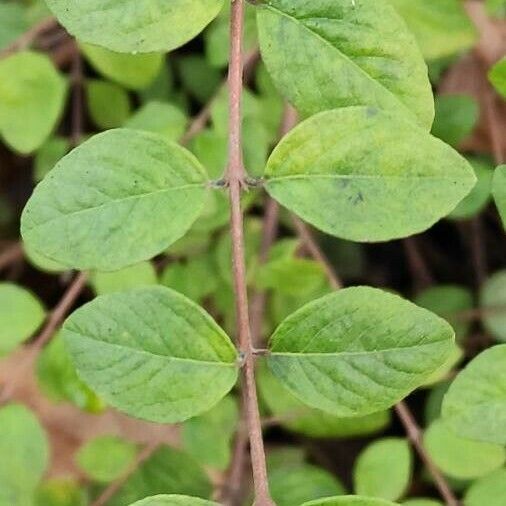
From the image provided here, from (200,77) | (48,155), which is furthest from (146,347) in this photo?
(200,77)

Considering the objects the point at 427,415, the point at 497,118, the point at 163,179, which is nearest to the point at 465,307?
the point at 427,415

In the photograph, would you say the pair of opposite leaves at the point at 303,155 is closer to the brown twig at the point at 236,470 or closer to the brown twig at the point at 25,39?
the brown twig at the point at 236,470

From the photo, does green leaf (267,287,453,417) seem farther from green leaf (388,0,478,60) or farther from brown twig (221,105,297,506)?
green leaf (388,0,478,60)

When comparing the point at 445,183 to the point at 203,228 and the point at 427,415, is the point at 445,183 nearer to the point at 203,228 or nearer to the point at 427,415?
the point at 203,228

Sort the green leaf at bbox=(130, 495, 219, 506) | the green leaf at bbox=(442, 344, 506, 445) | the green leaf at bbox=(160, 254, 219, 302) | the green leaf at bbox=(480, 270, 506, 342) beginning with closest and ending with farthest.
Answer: the green leaf at bbox=(130, 495, 219, 506)
the green leaf at bbox=(442, 344, 506, 445)
the green leaf at bbox=(160, 254, 219, 302)
the green leaf at bbox=(480, 270, 506, 342)

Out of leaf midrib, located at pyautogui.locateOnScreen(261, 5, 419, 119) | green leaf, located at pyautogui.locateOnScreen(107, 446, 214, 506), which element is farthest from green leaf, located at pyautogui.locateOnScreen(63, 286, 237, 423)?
green leaf, located at pyautogui.locateOnScreen(107, 446, 214, 506)

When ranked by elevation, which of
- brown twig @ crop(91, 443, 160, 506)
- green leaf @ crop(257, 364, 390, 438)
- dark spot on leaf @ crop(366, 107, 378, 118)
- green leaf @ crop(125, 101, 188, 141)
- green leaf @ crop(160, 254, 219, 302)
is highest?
dark spot on leaf @ crop(366, 107, 378, 118)

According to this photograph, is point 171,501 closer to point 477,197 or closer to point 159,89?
point 477,197
